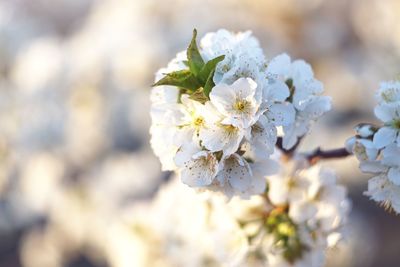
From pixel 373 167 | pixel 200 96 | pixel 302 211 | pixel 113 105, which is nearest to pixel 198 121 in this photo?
pixel 200 96

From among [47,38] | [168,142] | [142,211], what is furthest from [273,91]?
[47,38]

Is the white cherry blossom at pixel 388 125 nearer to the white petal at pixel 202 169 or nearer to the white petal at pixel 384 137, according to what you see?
the white petal at pixel 384 137

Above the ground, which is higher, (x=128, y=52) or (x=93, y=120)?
(x=128, y=52)

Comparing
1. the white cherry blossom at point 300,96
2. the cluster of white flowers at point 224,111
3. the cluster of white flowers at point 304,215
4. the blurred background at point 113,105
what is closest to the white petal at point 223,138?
the cluster of white flowers at point 224,111

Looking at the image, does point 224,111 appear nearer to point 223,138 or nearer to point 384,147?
point 223,138

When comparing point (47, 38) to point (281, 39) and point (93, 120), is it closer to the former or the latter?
point (93, 120)

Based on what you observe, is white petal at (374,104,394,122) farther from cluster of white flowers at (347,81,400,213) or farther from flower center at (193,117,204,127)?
flower center at (193,117,204,127)

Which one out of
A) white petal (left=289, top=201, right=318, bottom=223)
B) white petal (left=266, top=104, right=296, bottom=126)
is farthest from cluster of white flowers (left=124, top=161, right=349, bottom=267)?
white petal (left=266, top=104, right=296, bottom=126)
